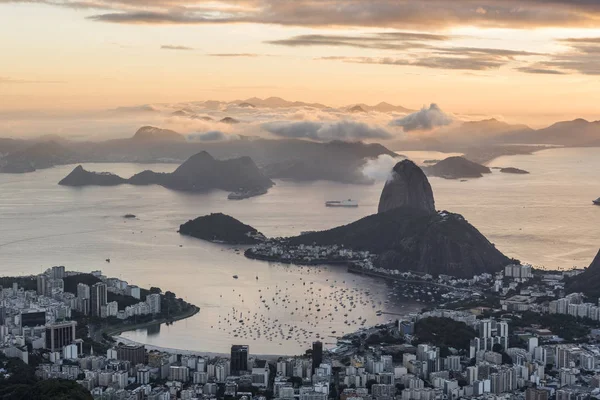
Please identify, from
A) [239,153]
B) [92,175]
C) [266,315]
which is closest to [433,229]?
[266,315]

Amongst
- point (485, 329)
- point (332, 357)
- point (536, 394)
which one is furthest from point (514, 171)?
point (536, 394)

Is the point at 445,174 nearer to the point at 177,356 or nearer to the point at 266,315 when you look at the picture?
the point at 266,315

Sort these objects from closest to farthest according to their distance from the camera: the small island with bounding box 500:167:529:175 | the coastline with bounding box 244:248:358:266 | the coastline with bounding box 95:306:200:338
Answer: the coastline with bounding box 95:306:200:338 → the coastline with bounding box 244:248:358:266 → the small island with bounding box 500:167:529:175

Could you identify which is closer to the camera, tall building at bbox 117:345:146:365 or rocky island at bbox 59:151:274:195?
tall building at bbox 117:345:146:365

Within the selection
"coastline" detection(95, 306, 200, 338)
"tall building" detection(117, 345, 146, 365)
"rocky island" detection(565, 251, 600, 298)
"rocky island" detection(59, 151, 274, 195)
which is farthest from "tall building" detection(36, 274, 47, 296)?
"rocky island" detection(59, 151, 274, 195)

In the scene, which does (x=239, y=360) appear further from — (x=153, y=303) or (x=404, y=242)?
(x=404, y=242)

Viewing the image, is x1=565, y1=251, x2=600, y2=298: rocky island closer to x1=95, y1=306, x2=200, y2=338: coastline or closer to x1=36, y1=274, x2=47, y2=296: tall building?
x1=95, y1=306, x2=200, y2=338: coastline
